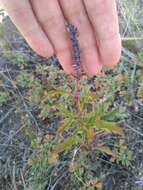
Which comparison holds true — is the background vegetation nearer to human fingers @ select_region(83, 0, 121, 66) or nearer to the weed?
the weed

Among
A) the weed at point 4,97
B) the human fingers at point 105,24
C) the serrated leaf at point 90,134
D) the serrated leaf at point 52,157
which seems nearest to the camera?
the human fingers at point 105,24

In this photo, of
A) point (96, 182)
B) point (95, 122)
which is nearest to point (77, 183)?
point (96, 182)

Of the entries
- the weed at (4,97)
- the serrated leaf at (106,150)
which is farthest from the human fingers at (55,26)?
the weed at (4,97)

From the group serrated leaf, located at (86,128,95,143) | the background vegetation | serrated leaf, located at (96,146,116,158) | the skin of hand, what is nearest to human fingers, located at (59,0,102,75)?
the skin of hand

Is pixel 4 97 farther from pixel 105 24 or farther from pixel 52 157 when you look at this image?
pixel 105 24

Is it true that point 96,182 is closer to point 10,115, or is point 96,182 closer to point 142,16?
point 10,115

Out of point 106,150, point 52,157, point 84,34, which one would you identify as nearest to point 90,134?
point 106,150

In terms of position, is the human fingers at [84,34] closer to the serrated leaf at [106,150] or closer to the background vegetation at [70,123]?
the background vegetation at [70,123]

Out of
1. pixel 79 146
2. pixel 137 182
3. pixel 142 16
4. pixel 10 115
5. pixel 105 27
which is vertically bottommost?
pixel 137 182
